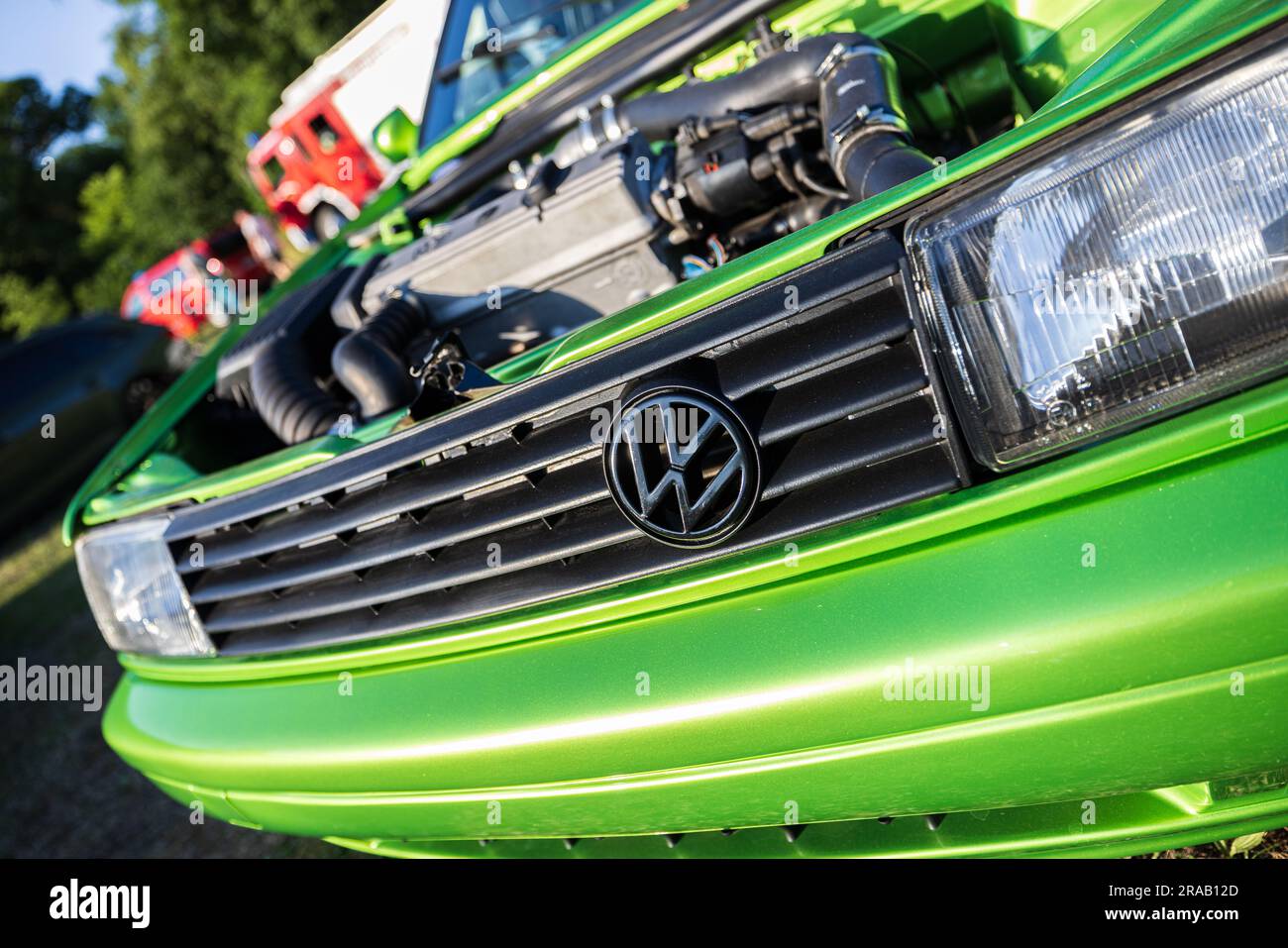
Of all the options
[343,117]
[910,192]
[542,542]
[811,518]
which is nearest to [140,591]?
[542,542]

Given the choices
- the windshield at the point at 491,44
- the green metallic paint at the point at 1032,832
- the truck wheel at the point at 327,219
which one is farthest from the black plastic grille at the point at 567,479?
the truck wheel at the point at 327,219

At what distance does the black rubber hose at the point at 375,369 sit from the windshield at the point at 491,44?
4.03 ft

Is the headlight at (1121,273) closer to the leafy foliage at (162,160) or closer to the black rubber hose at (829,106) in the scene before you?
the black rubber hose at (829,106)

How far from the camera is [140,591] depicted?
6.25 ft

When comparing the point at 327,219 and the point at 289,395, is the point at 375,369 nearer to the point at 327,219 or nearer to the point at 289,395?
the point at 289,395

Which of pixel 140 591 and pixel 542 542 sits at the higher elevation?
pixel 140 591

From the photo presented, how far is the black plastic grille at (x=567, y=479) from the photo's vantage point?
3.82ft

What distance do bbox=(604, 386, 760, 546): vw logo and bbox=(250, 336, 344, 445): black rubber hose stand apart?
101cm

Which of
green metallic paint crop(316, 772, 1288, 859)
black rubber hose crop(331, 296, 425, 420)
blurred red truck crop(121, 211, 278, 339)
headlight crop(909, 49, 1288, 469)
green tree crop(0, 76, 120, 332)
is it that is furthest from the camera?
green tree crop(0, 76, 120, 332)

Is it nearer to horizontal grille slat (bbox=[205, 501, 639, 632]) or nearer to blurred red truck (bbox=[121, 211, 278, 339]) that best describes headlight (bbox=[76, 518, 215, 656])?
horizontal grille slat (bbox=[205, 501, 639, 632])

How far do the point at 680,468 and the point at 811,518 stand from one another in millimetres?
185

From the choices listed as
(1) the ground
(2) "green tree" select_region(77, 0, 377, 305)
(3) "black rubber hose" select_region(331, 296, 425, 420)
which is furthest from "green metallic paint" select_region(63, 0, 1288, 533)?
(2) "green tree" select_region(77, 0, 377, 305)

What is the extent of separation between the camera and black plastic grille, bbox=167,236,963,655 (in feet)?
Answer: 3.82
